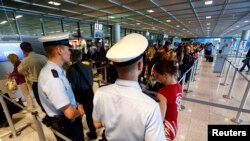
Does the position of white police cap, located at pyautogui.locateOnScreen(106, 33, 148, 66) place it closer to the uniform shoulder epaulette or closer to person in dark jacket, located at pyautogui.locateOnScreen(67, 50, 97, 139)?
the uniform shoulder epaulette

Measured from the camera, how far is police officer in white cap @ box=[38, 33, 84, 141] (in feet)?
3.52

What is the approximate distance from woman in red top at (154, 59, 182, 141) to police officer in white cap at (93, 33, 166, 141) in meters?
0.48

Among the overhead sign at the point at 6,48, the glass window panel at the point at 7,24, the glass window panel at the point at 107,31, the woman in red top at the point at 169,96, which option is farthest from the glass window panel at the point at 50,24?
the woman in red top at the point at 169,96

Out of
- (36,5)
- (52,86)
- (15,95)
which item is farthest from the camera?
(36,5)

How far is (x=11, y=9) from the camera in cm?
538

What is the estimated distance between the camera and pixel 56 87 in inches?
42.2

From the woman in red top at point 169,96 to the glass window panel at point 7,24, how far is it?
6277 mm

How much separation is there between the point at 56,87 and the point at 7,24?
256 inches

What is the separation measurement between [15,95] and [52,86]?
13.0ft

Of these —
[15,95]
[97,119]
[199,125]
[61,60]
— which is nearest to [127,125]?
[97,119]

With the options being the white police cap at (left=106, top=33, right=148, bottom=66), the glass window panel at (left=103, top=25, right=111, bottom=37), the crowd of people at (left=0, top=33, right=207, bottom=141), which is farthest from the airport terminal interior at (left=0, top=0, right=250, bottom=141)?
Result: the glass window panel at (left=103, top=25, right=111, bottom=37)

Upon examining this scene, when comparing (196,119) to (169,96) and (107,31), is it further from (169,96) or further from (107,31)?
(107,31)

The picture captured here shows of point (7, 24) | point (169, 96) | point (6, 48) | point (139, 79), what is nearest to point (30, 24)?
point (7, 24)

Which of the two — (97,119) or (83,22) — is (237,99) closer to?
(97,119)
